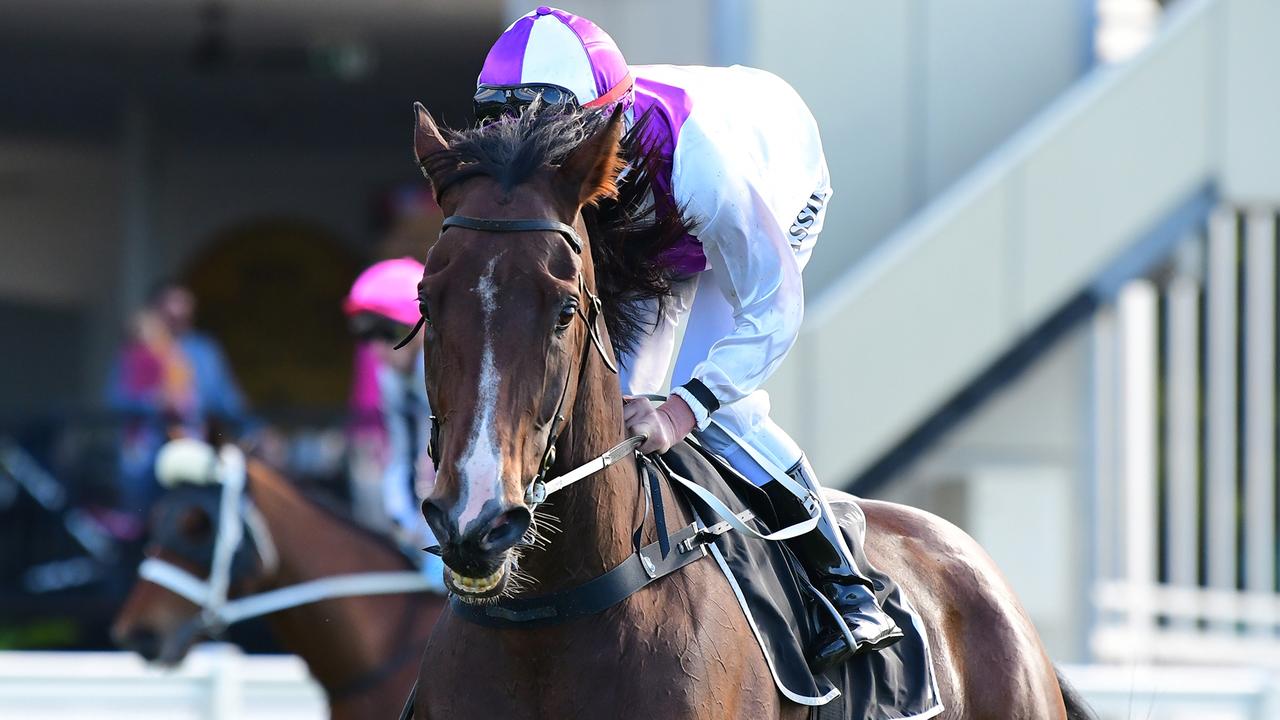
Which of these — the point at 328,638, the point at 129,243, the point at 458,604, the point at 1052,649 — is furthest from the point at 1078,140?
the point at 129,243

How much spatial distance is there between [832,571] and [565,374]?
34.7 inches

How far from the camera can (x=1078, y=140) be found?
6.92m

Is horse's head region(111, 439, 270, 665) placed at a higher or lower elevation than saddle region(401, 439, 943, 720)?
lower

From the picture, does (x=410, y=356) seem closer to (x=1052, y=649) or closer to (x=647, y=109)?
(x=647, y=109)

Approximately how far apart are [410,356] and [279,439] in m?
3.95

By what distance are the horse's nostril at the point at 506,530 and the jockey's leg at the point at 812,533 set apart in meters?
0.89

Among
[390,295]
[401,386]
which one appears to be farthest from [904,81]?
[390,295]

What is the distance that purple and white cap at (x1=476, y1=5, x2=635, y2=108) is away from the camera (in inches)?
113

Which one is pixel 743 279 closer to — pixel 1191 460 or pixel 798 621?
pixel 798 621

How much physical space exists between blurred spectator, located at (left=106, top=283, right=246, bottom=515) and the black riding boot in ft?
20.1

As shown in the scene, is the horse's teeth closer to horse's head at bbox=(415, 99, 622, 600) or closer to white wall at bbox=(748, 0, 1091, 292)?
horse's head at bbox=(415, 99, 622, 600)

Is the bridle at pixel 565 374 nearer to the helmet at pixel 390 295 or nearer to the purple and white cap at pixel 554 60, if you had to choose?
the purple and white cap at pixel 554 60

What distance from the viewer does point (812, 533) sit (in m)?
3.10

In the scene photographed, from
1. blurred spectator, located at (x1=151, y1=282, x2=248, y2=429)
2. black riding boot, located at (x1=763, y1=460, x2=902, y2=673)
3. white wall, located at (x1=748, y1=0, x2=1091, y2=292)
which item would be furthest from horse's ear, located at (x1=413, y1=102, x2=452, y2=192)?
blurred spectator, located at (x1=151, y1=282, x2=248, y2=429)
